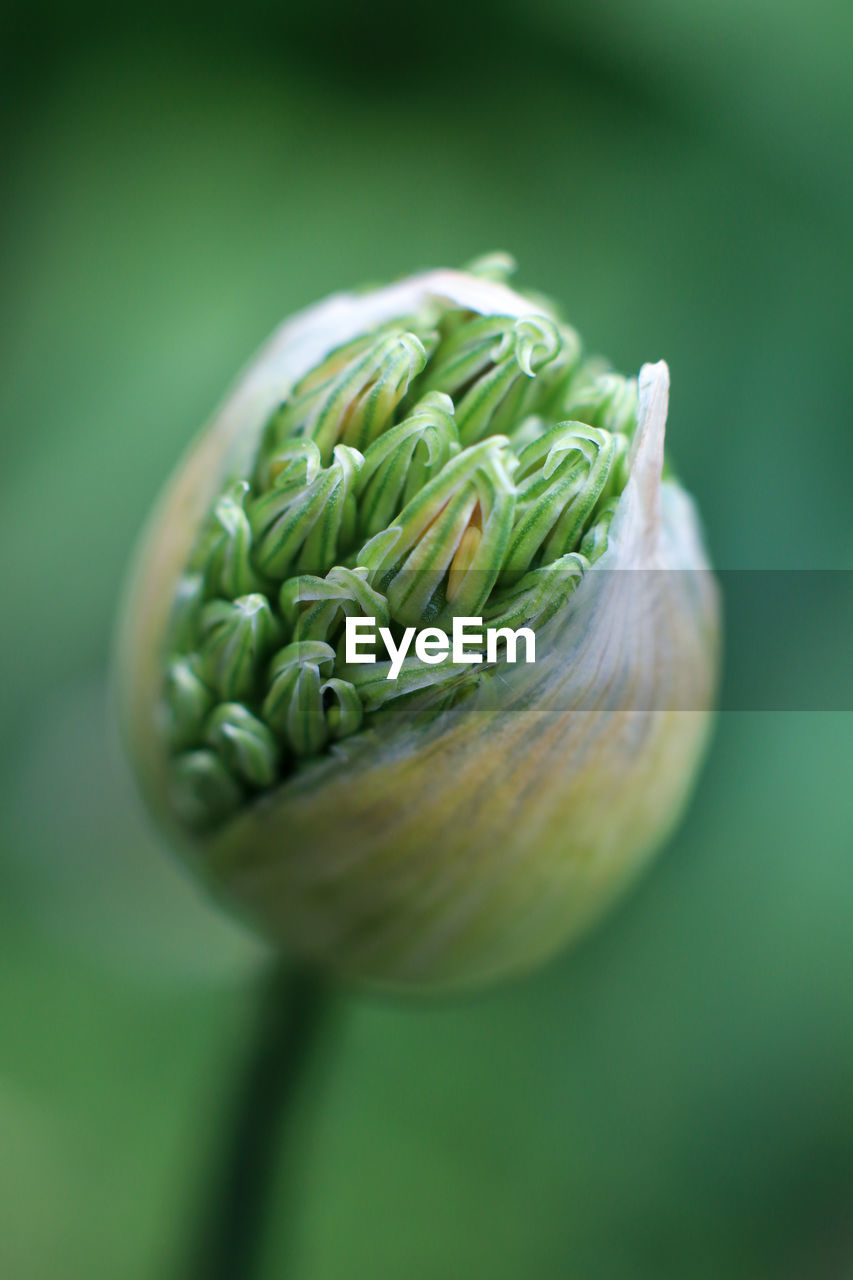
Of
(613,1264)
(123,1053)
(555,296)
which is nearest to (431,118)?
(555,296)

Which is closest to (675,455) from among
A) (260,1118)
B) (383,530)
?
(383,530)

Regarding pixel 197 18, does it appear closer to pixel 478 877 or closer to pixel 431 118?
pixel 431 118

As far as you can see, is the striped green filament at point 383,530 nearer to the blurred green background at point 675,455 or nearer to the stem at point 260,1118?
the stem at point 260,1118

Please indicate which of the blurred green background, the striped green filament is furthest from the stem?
the striped green filament

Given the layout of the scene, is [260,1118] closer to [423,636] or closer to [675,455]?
[423,636]

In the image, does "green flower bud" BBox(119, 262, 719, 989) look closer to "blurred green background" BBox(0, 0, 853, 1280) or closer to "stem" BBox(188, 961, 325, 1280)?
"stem" BBox(188, 961, 325, 1280)

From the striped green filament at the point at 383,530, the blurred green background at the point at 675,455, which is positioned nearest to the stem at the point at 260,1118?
the blurred green background at the point at 675,455
